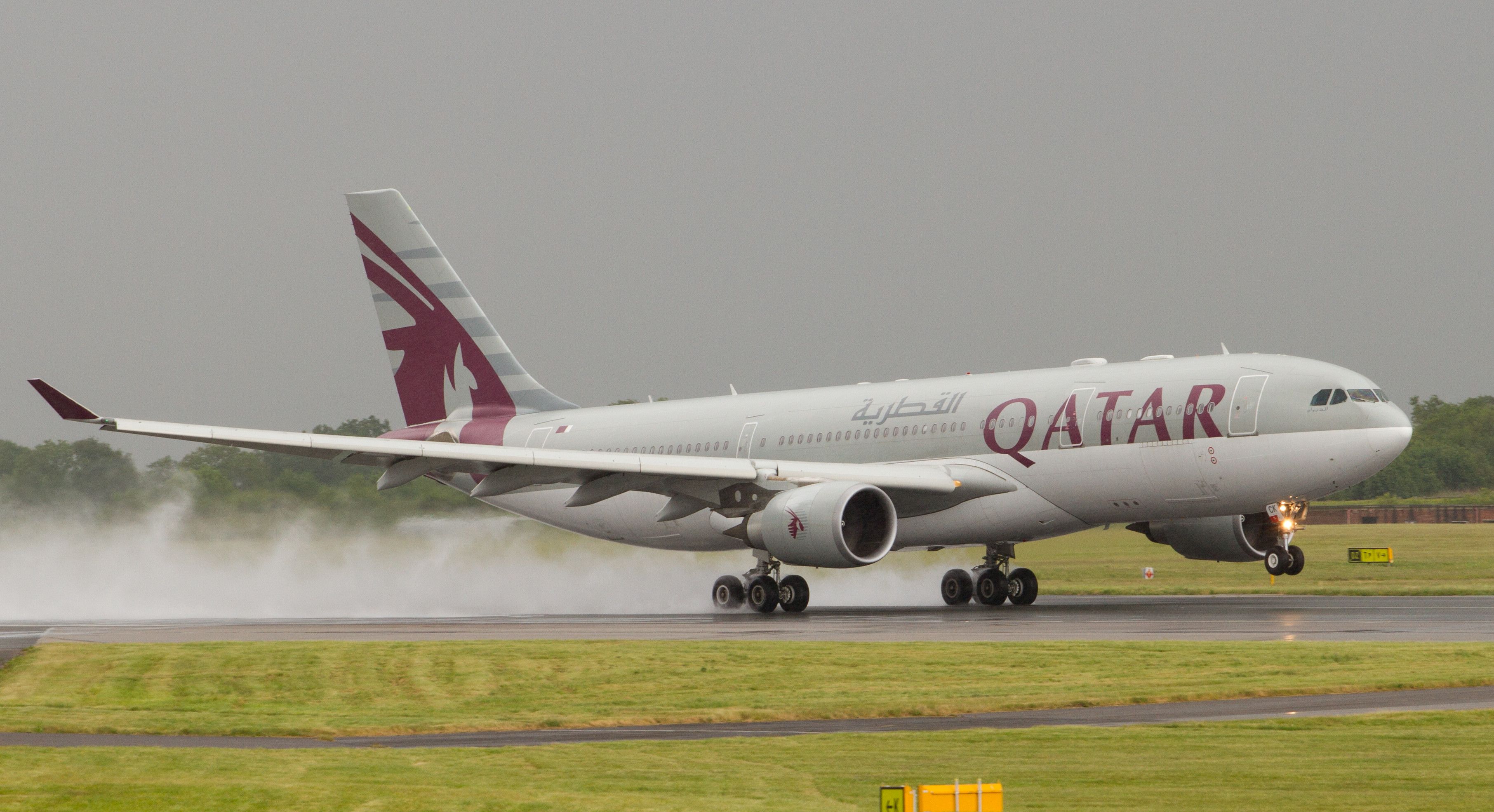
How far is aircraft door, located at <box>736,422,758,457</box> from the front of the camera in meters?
36.0

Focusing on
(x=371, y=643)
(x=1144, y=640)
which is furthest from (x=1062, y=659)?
(x=371, y=643)

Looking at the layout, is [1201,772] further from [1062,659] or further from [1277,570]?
[1277,570]

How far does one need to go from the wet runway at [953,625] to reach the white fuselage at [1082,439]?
6.24ft

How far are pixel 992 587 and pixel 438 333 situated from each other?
15.6m

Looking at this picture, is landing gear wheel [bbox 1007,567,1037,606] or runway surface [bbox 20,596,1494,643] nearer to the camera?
runway surface [bbox 20,596,1494,643]

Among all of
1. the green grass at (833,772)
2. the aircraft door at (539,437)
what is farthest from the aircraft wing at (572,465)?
the green grass at (833,772)

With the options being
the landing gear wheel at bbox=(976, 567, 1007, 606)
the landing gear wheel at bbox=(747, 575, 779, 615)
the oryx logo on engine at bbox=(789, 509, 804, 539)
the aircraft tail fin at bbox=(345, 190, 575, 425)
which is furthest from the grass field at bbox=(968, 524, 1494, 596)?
the oryx logo on engine at bbox=(789, 509, 804, 539)

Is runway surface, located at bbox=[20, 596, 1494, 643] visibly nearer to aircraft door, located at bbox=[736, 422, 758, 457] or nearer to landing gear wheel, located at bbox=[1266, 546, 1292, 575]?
landing gear wheel, located at bbox=[1266, 546, 1292, 575]

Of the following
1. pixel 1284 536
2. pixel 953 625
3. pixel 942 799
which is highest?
pixel 1284 536

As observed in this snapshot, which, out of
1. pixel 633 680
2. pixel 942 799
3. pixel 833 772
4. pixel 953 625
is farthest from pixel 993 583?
pixel 942 799

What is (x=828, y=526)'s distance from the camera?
28.3 m

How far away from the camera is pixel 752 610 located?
106 feet

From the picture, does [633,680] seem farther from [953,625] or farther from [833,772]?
[953,625]

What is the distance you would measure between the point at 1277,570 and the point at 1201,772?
761 inches
